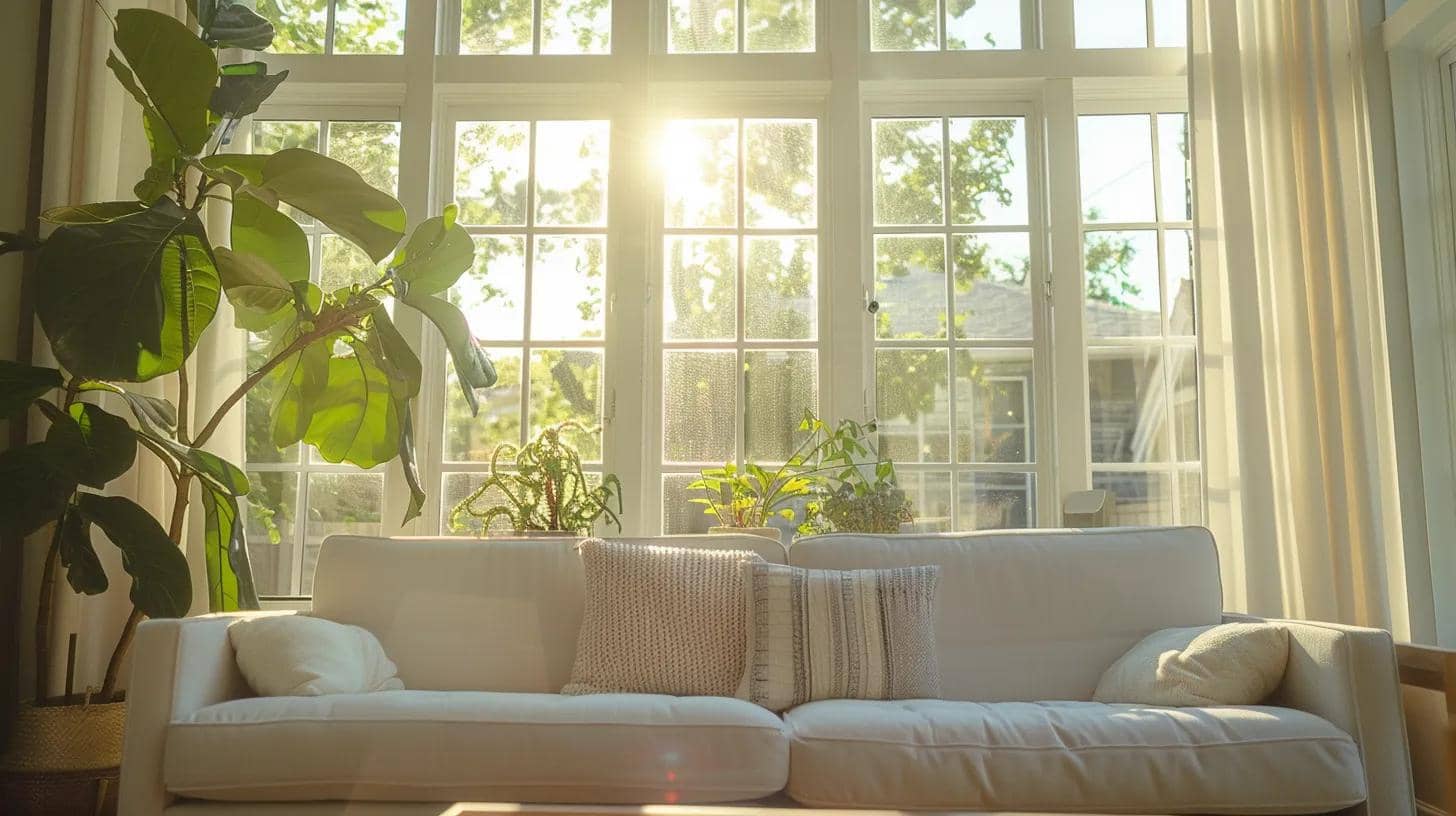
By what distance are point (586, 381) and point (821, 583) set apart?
1458mm

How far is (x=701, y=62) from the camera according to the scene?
384 cm

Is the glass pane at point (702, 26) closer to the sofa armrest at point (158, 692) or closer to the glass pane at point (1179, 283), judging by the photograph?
the glass pane at point (1179, 283)

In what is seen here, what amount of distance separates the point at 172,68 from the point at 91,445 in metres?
0.96

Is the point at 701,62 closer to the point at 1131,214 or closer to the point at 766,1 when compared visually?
the point at 766,1

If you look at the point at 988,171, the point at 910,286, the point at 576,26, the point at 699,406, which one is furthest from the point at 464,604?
the point at 988,171

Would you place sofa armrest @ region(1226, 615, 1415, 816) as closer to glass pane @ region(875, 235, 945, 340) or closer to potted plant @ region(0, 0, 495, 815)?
glass pane @ region(875, 235, 945, 340)

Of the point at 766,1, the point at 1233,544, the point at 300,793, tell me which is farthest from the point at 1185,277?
the point at 300,793

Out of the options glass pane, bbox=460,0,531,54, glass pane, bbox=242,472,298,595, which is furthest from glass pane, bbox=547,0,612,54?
glass pane, bbox=242,472,298,595

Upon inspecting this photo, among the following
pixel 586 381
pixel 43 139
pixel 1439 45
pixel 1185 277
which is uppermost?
pixel 1439 45

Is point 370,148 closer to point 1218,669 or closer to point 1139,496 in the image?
point 1139,496

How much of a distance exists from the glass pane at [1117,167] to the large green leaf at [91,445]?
2.99 m

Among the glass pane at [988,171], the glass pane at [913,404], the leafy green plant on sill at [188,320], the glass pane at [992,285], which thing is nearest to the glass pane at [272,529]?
the leafy green plant on sill at [188,320]

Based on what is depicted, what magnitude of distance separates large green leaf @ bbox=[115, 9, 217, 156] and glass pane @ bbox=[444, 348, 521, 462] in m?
1.20

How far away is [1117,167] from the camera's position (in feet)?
12.5
